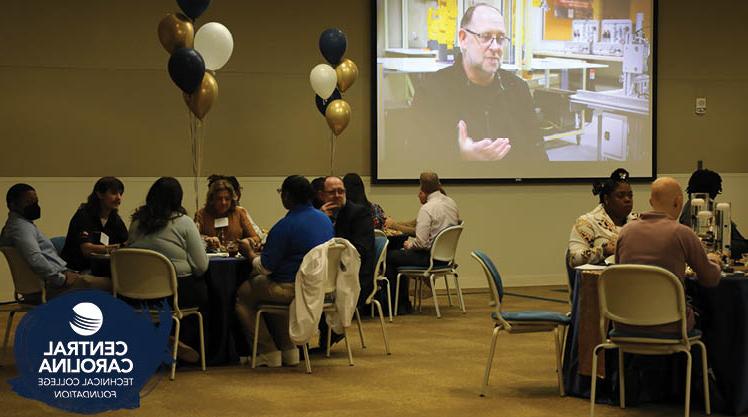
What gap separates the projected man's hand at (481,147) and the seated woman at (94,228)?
5117 millimetres

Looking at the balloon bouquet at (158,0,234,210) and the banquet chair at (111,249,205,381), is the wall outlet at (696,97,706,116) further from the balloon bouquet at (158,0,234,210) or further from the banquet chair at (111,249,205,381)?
the banquet chair at (111,249,205,381)

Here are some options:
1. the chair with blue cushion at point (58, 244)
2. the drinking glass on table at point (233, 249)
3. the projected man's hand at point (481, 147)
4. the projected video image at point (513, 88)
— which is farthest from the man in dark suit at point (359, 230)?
the projected man's hand at point (481, 147)

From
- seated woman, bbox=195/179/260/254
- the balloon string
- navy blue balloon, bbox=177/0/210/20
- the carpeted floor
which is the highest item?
navy blue balloon, bbox=177/0/210/20

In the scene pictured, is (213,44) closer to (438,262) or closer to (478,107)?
(438,262)

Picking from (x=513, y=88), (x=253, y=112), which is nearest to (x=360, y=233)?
(x=253, y=112)

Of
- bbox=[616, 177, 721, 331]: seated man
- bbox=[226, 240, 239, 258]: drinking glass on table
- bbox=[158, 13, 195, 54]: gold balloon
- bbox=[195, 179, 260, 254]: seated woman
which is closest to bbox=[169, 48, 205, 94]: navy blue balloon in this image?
bbox=[158, 13, 195, 54]: gold balloon

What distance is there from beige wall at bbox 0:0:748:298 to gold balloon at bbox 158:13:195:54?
213 cm

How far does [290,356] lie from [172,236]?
1.10 metres

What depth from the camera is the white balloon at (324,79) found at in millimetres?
9570

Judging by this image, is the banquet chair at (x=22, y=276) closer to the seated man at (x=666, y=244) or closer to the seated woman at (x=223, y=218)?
the seated woman at (x=223, y=218)

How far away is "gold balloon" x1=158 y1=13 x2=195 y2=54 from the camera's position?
8.23m

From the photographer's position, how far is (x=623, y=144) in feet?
38.5

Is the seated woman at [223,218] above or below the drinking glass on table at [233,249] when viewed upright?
above

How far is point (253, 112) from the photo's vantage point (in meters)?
10.8
